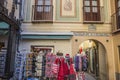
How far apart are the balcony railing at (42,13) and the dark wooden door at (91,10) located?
7.44ft

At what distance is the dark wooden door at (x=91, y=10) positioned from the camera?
11.1 meters

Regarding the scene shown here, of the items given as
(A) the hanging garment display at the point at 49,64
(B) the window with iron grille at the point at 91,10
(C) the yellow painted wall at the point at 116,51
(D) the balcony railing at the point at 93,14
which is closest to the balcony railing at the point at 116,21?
(C) the yellow painted wall at the point at 116,51

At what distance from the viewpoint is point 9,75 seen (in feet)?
26.2

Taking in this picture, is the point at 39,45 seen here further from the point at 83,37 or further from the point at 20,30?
the point at 83,37

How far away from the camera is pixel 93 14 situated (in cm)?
1114

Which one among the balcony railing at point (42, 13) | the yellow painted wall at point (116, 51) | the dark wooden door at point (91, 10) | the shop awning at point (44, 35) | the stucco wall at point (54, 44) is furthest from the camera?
the dark wooden door at point (91, 10)

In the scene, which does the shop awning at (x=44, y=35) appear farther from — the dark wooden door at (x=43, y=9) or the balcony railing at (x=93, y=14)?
the balcony railing at (x=93, y=14)

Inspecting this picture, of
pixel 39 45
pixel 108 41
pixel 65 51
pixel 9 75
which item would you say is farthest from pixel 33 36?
pixel 108 41

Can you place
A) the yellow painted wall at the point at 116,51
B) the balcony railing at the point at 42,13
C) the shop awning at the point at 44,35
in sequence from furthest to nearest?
1. the balcony railing at the point at 42,13
2. the shop awning at the point at 44,35
3. the yellow painted wall at the point at 116,51

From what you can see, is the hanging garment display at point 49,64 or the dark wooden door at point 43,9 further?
the dark wooden door at point 43,9

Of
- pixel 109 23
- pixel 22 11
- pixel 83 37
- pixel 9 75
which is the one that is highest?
pixel 22 11

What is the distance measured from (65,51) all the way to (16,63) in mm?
3270

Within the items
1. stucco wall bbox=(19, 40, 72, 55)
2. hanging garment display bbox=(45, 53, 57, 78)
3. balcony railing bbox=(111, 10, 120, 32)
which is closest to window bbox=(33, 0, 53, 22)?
stucco wall bbox=(19, 40, 72, 55)

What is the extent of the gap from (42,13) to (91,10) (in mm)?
3188
